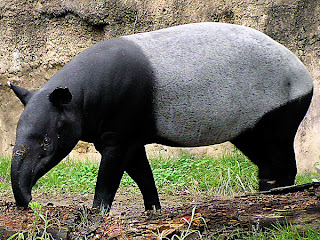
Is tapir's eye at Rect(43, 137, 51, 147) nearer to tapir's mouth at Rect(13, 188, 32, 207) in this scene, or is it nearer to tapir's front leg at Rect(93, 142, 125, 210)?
tapir's mouth at Rect(13, 188, 32, 207)

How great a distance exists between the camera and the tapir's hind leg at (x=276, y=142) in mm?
3889

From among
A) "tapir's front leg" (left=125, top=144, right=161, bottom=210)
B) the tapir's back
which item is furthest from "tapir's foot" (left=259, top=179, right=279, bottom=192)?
"tapir's front leg" (left=125, top=144, right=161, bottom=210)

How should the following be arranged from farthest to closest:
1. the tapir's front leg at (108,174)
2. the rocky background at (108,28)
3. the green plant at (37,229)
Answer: the rocky background at (108,28)
the tapir's front leg at (108,174)
the green plant at (37,229)

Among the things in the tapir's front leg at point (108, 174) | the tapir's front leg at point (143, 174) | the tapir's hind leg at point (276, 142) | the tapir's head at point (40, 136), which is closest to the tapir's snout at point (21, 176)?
the tapir's head at point (40, 136)

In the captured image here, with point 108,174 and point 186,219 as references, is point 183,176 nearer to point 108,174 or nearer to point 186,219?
point 108,174

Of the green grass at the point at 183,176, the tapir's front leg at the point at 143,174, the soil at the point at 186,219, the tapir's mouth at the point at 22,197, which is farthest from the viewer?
the green grass at the point at 183,176

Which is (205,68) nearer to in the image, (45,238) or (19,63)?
(45,238)

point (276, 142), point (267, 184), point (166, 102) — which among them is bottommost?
point (267, 184)

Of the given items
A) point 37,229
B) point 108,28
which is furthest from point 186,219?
point 108,28

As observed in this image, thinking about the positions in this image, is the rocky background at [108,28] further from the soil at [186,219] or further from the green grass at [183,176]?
the soil at [186,219]

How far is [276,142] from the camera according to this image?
395cm

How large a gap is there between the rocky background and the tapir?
250cm

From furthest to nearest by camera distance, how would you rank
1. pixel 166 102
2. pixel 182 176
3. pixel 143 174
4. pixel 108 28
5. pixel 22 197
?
pixel 108 28 → pixel 182 176 → pixel 143 174 → pixel 166 102 → pixel 22 197

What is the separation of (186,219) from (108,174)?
1.15 m
